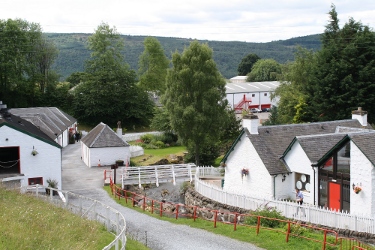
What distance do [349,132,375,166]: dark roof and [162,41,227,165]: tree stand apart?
52.5 ft

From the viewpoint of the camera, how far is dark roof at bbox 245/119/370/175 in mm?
28680

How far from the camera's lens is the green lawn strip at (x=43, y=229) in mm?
14461

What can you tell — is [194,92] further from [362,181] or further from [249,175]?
[362,181]

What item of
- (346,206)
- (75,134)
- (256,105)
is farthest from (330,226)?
(256,105)

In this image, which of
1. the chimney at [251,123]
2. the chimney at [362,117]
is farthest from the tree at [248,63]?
the chimney at [251,123]

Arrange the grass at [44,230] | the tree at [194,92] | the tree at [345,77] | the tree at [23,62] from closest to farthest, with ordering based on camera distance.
Result: the grass at [44,230]
the tree at [194,92]
the tree at [345,77]
the tree at [23,62]

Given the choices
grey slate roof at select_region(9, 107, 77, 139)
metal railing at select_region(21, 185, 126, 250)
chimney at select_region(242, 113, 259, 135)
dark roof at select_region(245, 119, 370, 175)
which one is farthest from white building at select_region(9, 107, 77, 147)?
dark roof at select_region(245, 119, 370, 175)

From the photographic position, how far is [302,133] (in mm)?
31719

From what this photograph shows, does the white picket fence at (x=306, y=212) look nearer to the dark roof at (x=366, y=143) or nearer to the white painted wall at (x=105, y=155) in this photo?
the dark roof at (x=366, y=143)

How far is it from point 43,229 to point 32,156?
54.8ft

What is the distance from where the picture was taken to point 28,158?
31.9m

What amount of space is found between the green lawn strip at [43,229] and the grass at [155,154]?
24.2m

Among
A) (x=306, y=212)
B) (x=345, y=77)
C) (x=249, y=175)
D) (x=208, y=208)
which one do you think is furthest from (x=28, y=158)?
(x=345, y=77)

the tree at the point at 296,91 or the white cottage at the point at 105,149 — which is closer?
the white cottage at the point at 105,149
